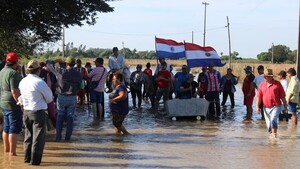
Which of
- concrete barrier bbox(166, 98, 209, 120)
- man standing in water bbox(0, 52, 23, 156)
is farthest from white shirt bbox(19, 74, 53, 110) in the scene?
concrete barrier bbox(166, 98, 209, 120)

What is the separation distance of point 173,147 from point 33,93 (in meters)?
3.42

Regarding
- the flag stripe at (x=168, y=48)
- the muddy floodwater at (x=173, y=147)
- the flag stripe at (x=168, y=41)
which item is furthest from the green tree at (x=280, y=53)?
the muddy floodwater at (x=173, y=147)

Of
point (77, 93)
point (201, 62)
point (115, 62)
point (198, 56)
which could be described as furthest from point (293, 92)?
point (77, 93)

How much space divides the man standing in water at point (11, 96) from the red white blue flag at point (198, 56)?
932 centimetres

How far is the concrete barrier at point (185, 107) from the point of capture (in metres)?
15.2

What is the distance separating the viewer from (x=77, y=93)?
12.0 m

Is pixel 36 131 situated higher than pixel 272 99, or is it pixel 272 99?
pixel 272 99

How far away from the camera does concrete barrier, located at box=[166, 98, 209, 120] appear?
50.0ft

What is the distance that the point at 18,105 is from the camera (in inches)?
348

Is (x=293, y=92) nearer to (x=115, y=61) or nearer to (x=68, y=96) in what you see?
(x=115, y=61)

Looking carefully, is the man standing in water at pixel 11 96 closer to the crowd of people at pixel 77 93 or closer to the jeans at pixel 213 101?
the crowd of people at pixel 77 93

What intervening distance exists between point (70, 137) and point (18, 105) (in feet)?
8.47

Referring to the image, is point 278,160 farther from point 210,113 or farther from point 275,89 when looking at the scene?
point 210,113

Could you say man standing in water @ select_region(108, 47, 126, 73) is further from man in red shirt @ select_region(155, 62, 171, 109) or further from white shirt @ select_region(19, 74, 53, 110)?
white shirt @ select_region(19, 74, 53, 110)
